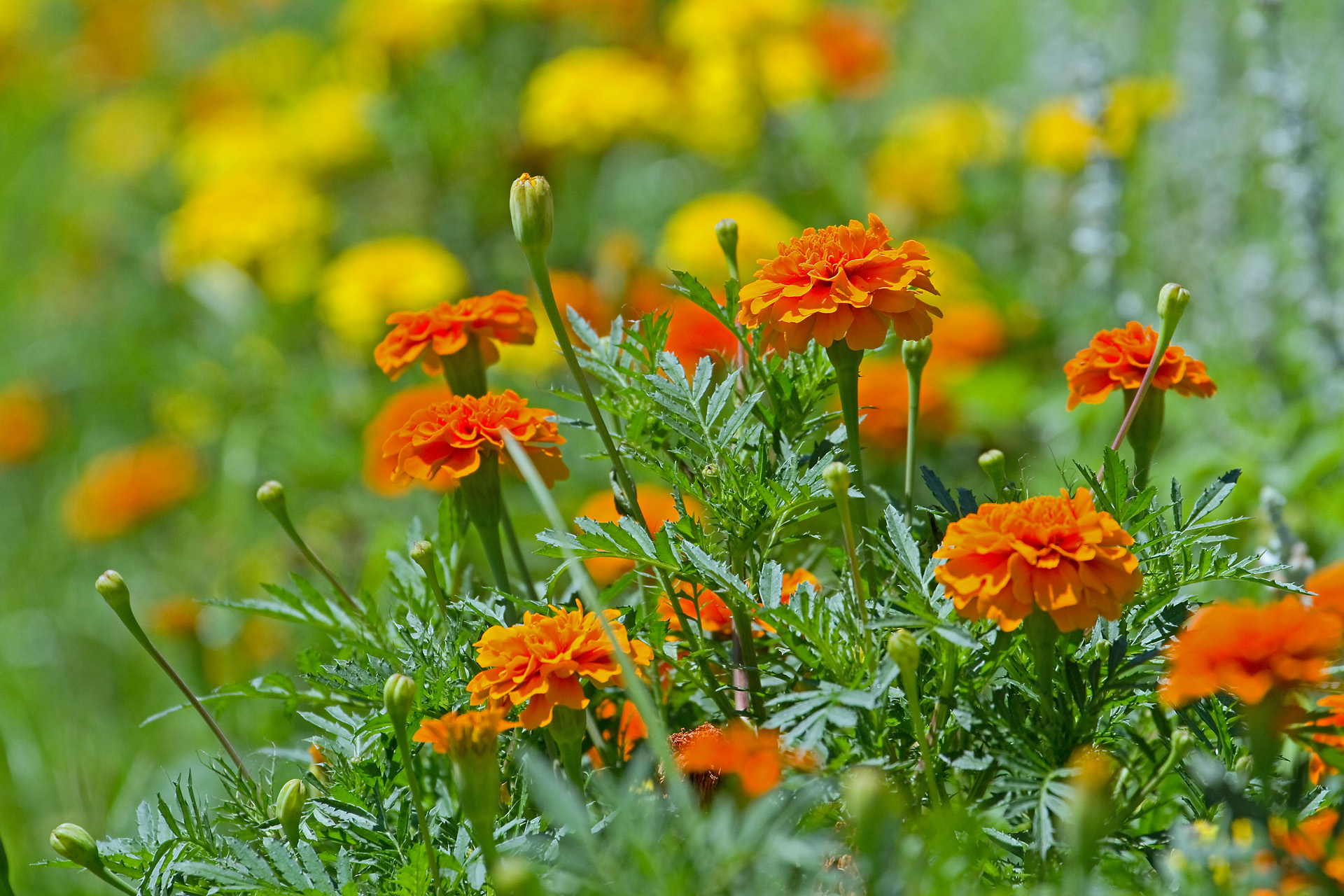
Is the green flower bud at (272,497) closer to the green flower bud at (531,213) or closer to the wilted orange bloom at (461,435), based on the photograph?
the wilted orange bloom at (461,435)

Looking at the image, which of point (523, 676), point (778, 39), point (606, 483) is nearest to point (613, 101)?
point (778, 39)

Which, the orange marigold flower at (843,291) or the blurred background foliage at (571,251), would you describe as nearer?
the orange marigold flower at (843,291)

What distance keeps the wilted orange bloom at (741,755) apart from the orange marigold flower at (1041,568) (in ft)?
0.38

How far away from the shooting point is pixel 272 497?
2.51ft

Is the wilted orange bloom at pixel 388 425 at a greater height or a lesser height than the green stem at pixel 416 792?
lesser

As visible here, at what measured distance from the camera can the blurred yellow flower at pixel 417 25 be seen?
2.29m

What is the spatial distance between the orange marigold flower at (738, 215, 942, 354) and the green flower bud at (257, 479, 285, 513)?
335 millimetres

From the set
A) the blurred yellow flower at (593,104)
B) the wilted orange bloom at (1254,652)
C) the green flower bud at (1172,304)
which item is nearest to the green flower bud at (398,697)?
the wilted orange bloom at (1254,652)

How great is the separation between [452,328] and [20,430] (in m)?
1.90

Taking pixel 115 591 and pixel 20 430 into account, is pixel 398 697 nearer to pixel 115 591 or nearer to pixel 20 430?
pixel 115 591

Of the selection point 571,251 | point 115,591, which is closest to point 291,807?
point 115,591

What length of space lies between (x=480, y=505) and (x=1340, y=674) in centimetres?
50

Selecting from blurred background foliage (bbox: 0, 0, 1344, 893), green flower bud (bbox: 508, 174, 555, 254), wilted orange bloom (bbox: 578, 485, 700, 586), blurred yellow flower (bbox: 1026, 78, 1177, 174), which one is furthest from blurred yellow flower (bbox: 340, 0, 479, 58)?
green flower bud (bbox: 508, 174, 555, 254)

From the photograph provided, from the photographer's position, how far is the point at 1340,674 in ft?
2.00
